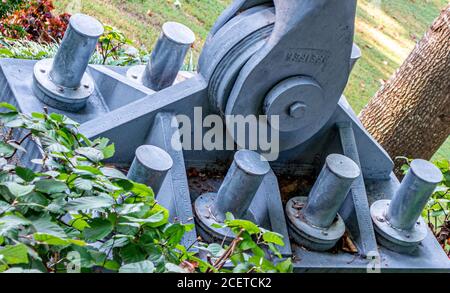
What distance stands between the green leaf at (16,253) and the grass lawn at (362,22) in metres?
A: 7.36

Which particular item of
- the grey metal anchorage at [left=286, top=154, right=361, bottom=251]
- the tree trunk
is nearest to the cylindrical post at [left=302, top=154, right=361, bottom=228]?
the grey metal anchorage at [left=286, top=154, right=361, bottom=251]

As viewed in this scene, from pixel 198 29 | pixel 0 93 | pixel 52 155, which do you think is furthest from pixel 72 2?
pixel 52 155

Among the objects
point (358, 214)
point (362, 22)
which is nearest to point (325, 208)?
point (358, 214)

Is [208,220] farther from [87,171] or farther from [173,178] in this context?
[87,171]

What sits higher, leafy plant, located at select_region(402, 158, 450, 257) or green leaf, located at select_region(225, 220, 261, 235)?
green leaf, located at select_region(225, 220, 261, 235)

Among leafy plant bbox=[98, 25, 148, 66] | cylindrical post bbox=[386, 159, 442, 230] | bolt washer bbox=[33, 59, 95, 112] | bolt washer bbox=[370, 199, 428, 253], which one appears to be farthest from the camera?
leafy plant bbox=[98, 25, 148, 66]

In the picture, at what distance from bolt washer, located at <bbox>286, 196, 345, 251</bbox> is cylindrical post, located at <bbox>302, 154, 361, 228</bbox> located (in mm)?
40

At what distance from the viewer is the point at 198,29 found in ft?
35.2

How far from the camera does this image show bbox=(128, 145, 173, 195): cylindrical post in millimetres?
4465

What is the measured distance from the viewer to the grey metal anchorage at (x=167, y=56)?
5.71 meters

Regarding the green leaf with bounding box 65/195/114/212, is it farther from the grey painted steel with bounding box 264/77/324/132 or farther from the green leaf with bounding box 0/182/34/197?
the grey painted steel with bounding box 264/77/324/132

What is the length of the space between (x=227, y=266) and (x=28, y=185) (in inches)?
75.6

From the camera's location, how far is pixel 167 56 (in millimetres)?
5758

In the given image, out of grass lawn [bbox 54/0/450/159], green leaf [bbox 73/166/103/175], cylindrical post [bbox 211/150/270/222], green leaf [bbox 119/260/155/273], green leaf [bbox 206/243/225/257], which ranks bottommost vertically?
grass lawn [bbox 54/0/450/159]
